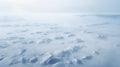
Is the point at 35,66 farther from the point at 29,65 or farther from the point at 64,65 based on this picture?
the point at 64,65

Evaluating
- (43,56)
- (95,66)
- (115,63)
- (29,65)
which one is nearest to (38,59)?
(43,56)

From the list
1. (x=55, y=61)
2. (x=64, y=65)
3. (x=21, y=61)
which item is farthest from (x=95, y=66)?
(x=21, y=61)

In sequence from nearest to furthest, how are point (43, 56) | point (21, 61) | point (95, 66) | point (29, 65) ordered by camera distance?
point (95, 66) < point (29, 65) < point (21, 61) < point (43, 56)

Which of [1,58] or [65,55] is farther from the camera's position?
[65,55]

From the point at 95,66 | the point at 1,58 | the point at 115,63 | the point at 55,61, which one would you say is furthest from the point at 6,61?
the point at 115,63

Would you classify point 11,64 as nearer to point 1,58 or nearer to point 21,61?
point 21,61

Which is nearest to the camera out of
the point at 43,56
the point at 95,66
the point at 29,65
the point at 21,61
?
the point at 95,66

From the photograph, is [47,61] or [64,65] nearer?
[64,65]

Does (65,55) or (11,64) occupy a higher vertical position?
(11,64)
